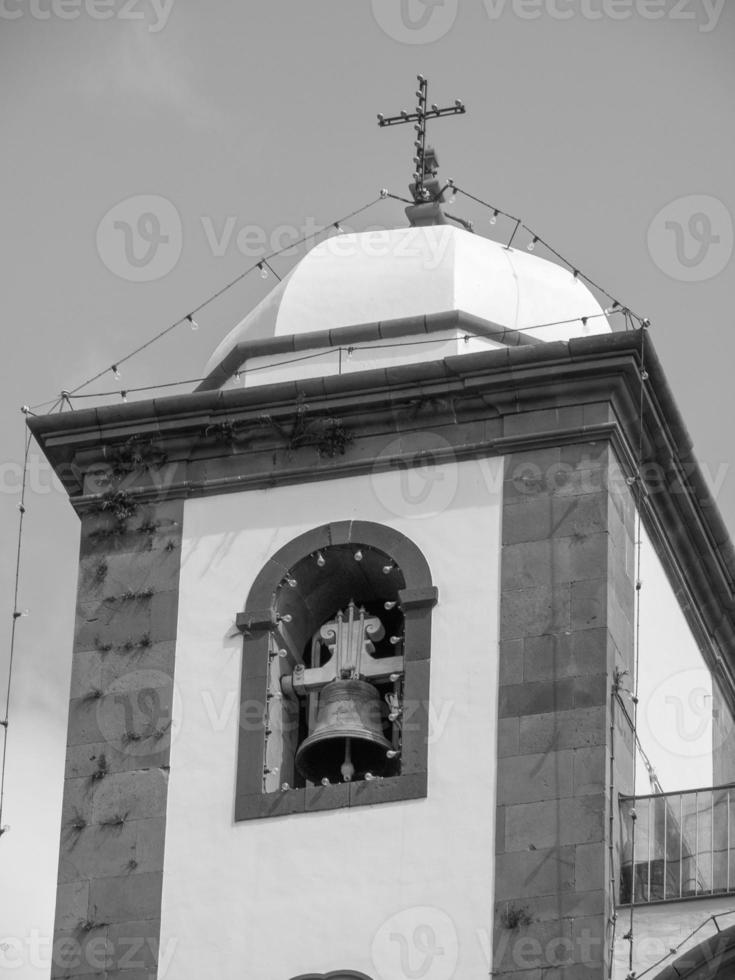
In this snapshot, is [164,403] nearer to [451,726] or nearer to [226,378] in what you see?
[226,378]

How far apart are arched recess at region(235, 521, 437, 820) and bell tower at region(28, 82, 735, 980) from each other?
3 cm

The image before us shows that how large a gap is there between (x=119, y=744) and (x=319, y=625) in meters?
2.30

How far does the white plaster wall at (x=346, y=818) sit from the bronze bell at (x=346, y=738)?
0.78 metres

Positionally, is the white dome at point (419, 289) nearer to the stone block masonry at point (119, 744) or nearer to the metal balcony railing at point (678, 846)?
the stone block masonry at point (119, 744)

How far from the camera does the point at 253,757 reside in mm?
36750

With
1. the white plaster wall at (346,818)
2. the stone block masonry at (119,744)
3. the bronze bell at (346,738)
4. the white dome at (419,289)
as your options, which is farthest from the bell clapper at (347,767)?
the white dome at (419,289)

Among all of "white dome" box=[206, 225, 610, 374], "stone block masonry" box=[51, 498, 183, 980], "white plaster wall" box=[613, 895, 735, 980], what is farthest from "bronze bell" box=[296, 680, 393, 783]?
"white dome" box=[206, 225, 610, 374]

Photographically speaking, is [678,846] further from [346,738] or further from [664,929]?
[346,738]

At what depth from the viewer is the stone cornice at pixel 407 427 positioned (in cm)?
3747

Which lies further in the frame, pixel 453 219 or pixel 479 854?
pixel 453 219

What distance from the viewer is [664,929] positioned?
35156mm

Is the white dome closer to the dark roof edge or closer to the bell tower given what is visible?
the bell tower

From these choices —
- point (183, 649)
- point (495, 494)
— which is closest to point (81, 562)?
point (183, 649)

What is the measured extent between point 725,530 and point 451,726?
4.62m
